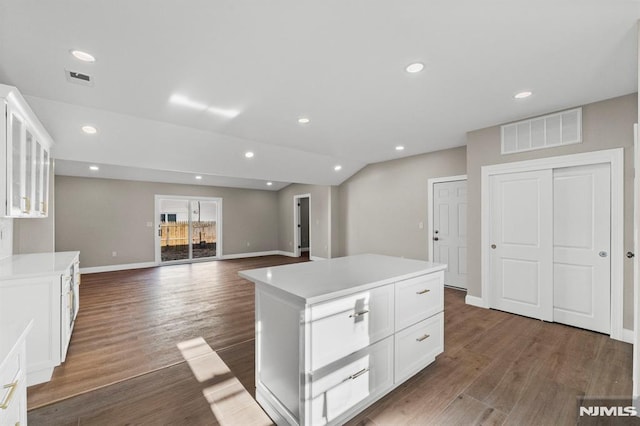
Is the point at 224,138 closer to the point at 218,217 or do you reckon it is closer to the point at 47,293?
the point at 47,293

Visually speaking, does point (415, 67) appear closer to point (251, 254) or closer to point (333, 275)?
point (333, 275)

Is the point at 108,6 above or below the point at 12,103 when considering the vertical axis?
above

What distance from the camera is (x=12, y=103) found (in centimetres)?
231

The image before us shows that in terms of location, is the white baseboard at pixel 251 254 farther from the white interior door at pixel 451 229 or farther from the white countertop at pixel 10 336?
the white countertop at pixel 10 336

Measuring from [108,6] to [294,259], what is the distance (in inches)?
296

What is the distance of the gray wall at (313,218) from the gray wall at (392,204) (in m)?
0.41

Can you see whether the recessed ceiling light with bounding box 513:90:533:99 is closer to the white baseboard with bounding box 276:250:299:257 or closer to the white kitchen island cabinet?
the white kitchen island cabinet

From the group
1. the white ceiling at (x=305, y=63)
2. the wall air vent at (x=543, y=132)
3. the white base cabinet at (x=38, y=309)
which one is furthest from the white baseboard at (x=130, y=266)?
the wall air vent at (x=543, y=132)

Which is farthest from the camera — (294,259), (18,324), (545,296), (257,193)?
(257,193)

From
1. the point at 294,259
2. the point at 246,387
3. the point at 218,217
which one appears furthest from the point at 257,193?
the point at 246,387

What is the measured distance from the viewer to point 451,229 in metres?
5.20

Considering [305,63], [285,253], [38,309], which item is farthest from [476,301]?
[285,253]

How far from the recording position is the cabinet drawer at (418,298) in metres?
2.11

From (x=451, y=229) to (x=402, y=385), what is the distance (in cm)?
361
